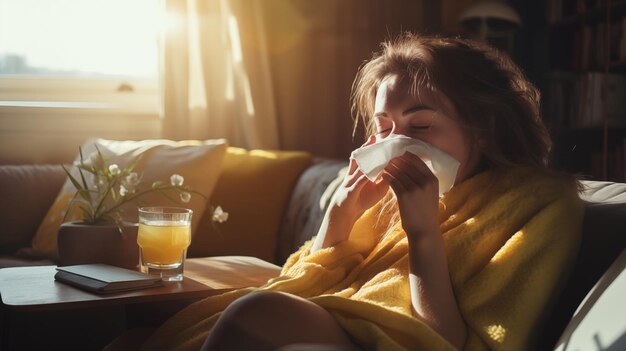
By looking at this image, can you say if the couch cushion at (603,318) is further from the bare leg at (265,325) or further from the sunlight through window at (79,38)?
the sunlight through window at (79,38)

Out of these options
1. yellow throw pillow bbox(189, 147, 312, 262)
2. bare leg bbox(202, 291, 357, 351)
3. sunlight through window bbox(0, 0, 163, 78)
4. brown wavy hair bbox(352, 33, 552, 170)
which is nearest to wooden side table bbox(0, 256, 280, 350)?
bare leg bbox(202, 291, 357, 351)

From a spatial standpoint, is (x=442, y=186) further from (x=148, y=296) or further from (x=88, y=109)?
(x=88, y=109)

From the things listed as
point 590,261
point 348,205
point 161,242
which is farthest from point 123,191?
point 590,261

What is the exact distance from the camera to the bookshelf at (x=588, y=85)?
333 centimetres

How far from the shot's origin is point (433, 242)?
117cm

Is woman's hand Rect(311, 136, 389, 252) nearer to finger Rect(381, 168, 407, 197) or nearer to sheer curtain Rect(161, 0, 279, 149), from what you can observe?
finger Rect(381, 168, 407, 197)

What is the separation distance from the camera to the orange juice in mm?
1380

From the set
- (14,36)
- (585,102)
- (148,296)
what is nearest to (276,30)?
(14,36)

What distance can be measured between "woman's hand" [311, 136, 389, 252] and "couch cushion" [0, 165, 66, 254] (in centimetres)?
149

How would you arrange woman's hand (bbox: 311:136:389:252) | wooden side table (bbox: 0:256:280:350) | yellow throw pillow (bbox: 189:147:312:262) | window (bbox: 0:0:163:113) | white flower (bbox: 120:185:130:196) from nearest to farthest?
wooden side table (bbox: 0:256:280:350)
woman's hand (bbox: 311:136:389:252)
white flower (bbox: 120:185:130:196)
yellow throw pillow (bbox: 189:147:312:262)
window (bbox: 0:0:163:113)

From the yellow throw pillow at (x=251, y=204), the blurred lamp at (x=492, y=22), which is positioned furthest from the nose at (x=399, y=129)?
the blurred lamp at (x=492, y=22)

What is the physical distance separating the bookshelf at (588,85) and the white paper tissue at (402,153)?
215cm

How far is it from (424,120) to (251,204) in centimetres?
136

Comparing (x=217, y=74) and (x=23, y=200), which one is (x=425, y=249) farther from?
(x=217, y=74)
